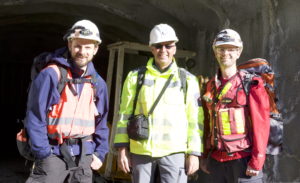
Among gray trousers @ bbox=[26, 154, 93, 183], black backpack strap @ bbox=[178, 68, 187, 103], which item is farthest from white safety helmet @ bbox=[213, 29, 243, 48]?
gray trousers @ bbox=[26, 154, 93, 183]

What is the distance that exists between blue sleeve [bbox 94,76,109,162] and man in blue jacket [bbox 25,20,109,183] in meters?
0.03

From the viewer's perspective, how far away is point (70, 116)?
246 cm

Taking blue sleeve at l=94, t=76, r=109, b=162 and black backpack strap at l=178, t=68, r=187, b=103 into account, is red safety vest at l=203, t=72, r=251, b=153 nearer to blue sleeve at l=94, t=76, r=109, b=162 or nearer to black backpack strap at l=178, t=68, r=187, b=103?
black backpack strap at l=178, t=68, r=187, b=103

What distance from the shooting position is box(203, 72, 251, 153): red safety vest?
262cm

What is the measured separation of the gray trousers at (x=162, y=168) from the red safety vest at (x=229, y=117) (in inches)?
11.7

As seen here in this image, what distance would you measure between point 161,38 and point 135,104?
0.52 meters

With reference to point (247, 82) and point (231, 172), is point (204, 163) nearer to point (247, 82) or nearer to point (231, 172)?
point (231, 172)

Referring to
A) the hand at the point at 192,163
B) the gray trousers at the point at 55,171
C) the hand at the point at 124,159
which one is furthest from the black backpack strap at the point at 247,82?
the gray trousers at the point at 55,171

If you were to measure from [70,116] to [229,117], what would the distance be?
111 centimetres

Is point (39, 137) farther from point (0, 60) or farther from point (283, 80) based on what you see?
point (0, 60)

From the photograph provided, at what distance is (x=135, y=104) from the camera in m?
2.77

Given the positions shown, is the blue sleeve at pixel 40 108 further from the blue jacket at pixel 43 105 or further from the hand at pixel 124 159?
the hand at pixel 124 159

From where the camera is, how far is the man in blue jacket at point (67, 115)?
236 cm

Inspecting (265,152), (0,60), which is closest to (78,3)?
(265,152)
